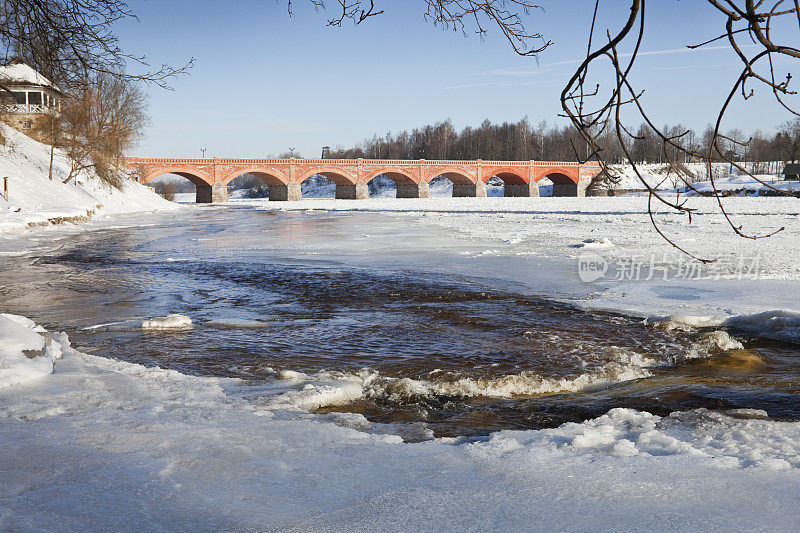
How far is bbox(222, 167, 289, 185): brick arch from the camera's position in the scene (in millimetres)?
59625

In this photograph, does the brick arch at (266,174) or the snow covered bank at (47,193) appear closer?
the snow covered bank at (47,193)

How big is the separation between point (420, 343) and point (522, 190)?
71.5 m

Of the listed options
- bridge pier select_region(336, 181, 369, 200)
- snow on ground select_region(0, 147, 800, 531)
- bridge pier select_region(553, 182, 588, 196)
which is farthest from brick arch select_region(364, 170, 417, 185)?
snow on ground select_region(0, 147, 800, 531)

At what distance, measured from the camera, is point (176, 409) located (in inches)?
151

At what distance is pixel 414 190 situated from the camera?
7050cm

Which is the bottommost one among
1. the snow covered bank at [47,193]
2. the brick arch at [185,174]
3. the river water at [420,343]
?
the river water at [420,343]

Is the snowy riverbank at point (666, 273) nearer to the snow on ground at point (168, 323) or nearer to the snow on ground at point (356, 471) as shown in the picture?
the snow on ground at point (356, 471)

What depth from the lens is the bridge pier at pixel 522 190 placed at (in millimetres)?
73812

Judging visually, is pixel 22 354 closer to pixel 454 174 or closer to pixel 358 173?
pixel 358 173

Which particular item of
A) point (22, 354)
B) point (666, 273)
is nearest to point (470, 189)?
point (666, 273)

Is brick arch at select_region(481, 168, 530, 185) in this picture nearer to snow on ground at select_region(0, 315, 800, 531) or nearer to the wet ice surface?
the wet ice surface

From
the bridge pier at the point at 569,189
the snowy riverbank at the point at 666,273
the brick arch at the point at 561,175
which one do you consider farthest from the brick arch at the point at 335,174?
the snowy riverbank at the point at 666,273

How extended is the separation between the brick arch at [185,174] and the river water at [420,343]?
151 feet

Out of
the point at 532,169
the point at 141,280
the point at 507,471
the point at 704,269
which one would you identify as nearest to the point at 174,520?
the point at 507,471
